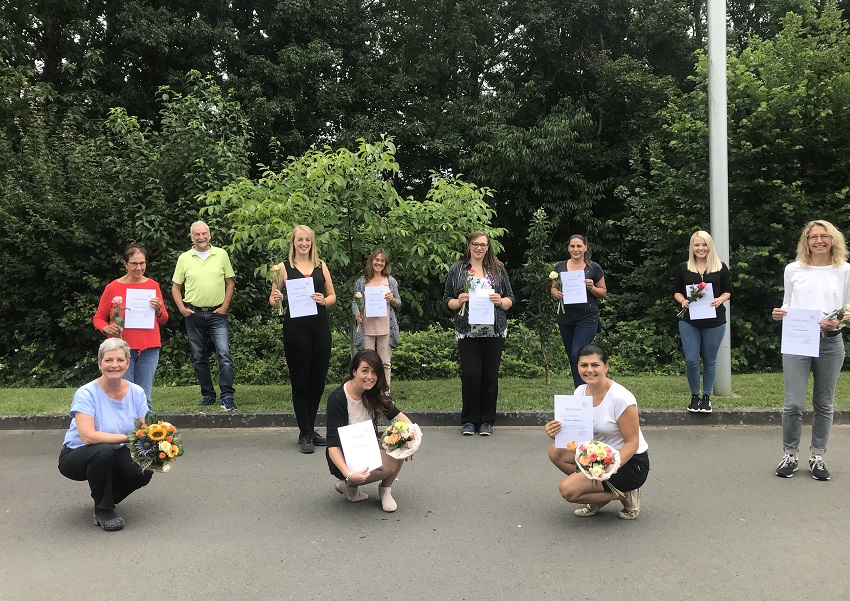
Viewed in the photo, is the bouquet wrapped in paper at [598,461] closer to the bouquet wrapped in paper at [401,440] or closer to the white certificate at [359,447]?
the bouquet wrapped in paper at [401,440]

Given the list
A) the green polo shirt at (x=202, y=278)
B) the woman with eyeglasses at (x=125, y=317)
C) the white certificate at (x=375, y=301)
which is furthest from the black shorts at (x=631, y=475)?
the green polo shirt at (x=202, y=278)

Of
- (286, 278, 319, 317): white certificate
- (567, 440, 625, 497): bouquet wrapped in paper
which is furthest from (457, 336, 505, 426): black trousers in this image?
(567, 440, 625, 497): bouquet wrapped in paper

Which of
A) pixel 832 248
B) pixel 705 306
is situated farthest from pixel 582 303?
pixel 832 248

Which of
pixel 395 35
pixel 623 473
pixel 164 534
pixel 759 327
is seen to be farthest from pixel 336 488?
pixel 395 35

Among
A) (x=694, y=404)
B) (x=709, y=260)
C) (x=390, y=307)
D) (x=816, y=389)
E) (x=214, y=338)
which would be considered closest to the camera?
(x=816, y=389)

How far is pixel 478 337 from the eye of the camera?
719 centimetres

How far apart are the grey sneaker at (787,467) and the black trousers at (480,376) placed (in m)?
2.78

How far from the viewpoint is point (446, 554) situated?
4105 mm

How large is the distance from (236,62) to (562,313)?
15208mm

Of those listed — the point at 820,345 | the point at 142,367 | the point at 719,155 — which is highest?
the point at 719,155

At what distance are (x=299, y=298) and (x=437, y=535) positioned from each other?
3039mm

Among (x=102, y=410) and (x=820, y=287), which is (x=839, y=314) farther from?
(x=102, y=410)

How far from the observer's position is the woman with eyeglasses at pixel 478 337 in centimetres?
716

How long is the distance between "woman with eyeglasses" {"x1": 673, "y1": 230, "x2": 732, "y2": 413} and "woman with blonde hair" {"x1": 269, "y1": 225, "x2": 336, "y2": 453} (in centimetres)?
391
